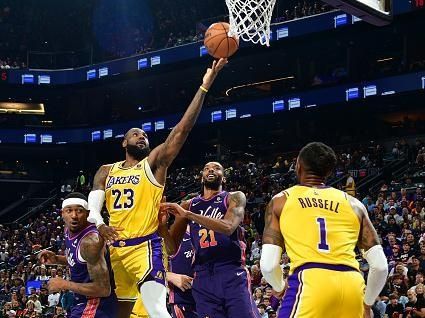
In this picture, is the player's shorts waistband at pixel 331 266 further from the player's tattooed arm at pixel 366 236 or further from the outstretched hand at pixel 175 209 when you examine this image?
the outstretched hand at pixel 175 209

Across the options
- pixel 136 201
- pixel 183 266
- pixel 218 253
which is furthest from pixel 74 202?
pixel 183 266

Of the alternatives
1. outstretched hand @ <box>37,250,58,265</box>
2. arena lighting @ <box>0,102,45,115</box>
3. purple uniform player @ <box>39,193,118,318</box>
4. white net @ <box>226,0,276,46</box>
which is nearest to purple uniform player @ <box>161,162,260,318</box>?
purple uniform player @ <box>39,193,118,318</box>

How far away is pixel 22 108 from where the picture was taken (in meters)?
35.2

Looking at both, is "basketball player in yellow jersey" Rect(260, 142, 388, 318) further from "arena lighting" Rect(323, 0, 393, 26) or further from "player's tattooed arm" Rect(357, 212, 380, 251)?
"arena lighting" Rect(323, 0, 393, 26)

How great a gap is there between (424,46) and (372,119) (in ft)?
10.6

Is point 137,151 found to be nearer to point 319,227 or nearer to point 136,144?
point 136,144

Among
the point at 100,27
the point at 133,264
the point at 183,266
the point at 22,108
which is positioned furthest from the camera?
the point at 22,108

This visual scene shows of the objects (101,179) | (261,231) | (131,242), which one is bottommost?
(261,231)

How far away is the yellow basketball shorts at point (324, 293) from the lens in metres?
4.17

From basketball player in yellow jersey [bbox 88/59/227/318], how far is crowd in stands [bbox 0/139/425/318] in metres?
1.82

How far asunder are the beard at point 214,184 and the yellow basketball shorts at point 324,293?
2610 mm

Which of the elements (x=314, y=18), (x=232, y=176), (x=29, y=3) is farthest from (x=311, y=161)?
(x=29, y=3)

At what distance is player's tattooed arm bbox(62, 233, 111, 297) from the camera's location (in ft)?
18.9

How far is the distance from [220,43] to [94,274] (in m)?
2.66
